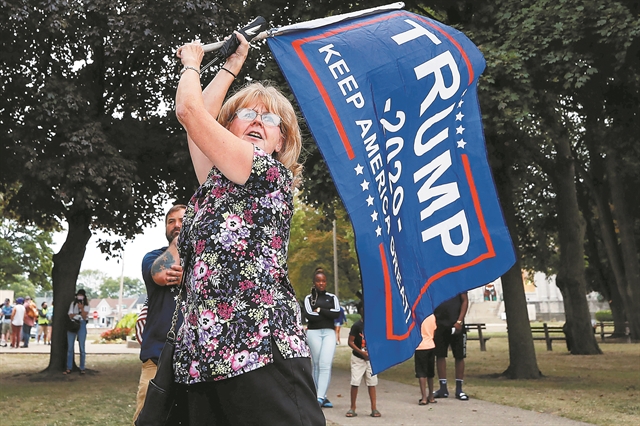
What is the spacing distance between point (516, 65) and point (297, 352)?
12.3m

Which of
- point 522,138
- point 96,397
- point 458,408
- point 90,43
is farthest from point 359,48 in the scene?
point 90,43

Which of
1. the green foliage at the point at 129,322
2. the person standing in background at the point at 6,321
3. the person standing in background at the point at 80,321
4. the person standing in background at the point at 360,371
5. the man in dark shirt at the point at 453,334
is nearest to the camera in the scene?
the person standing in background at the point at 360,371

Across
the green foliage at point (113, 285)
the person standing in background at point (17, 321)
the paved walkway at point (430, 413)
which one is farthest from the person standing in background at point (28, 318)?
the green foliage at point (113, 285)

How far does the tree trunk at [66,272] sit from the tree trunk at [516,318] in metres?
9.94

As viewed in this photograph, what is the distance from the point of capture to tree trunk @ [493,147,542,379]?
56.3 ft

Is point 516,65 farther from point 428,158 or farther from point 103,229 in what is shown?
point 103,229

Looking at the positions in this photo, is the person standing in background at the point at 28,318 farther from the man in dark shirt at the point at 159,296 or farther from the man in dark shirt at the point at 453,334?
the man in dark shirt at the point at 159,296

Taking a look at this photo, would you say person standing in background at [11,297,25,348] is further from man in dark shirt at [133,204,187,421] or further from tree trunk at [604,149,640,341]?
man in dark shirt at [133,204,187,421]

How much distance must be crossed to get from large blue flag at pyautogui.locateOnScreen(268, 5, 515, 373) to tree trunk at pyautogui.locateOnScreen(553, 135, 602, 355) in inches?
704

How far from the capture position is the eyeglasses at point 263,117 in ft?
9.77

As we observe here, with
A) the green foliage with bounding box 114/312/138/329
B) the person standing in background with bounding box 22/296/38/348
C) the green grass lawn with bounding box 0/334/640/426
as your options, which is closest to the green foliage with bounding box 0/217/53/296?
the green foliage with bounding box 114/312/138/329

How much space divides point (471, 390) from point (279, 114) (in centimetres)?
1274

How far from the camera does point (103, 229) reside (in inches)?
841

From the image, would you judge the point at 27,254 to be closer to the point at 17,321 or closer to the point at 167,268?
the point at 17,321
